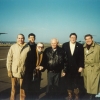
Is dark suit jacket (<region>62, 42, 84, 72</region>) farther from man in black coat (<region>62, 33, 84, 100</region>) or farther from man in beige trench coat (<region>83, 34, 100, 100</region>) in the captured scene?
man in beige trench coat (<region>83, 34, 100, 100</region>)

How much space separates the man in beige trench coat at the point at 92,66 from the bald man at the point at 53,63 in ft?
2.40

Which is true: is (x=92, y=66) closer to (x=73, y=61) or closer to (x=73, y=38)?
(x=73, y=61)

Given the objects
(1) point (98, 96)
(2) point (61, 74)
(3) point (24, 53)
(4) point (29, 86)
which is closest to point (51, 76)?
(2) point (61, 74)

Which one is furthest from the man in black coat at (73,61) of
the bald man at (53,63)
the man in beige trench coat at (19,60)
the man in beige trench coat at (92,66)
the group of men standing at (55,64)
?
the man in beige trench coat at (19,60)

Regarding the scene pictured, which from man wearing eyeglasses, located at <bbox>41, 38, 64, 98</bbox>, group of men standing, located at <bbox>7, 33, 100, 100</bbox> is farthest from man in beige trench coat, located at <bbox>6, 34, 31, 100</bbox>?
man wearing eyeglasses, located at <bbox>41, 38, 64, 98</bbox>

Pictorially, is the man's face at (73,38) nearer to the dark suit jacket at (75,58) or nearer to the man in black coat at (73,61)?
the man in black coat at (73,61)

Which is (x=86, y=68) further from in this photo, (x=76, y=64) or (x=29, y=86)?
(x=29, y=86)

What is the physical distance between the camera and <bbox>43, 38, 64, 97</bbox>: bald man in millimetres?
4277

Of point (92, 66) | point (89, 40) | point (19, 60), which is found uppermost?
point (89, 40)

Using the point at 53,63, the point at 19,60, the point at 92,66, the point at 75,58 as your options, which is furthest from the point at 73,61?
the point at 19,60

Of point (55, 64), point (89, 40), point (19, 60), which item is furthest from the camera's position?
point (89, 40)

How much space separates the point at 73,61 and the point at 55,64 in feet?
1.94

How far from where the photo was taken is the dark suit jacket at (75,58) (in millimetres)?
4547

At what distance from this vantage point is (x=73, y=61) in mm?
4559
